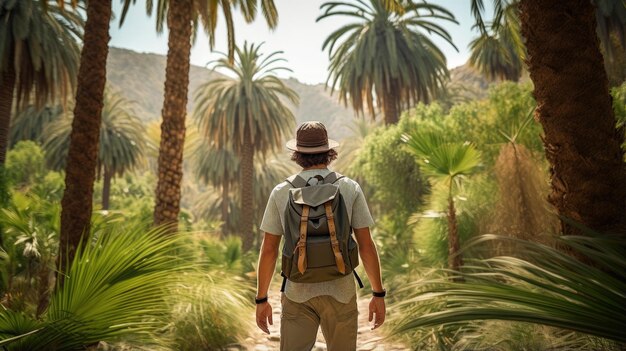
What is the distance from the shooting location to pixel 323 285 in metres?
2.28

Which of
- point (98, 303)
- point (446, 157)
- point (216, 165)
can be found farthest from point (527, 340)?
point (216, 165)

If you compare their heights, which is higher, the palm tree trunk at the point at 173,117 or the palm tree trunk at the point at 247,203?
the palm tree trunk at the point at 173,117

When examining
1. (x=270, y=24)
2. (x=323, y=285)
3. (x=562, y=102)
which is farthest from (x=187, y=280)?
(x=270, y=24)

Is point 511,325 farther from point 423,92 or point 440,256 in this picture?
point 423,92

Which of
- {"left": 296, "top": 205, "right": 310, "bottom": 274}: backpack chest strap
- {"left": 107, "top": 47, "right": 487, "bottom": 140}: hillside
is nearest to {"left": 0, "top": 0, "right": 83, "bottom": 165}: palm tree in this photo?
{"left": 296, "top": 205, "right": 310, "bottom": 274}: backpack chest strap

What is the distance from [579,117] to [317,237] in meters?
2.11

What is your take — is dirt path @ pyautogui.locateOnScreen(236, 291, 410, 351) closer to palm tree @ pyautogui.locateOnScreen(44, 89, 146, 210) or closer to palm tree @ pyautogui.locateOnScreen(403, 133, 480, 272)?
palm tree @ pyautogui.locateOnScreen(403, 133, 480, 272)

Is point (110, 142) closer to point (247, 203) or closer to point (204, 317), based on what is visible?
point (247, 203)

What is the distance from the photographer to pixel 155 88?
13750 cm

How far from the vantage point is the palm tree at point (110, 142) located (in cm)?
2303

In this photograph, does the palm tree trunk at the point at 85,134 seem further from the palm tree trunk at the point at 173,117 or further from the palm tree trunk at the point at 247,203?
the palm tree trunk at the point at 247,203

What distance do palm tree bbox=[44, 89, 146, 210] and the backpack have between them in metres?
23.7

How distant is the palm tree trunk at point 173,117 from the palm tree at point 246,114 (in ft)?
34.5

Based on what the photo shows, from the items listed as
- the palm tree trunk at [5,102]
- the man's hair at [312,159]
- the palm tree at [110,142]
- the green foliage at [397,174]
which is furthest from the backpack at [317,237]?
the palm tree at [110,142]
